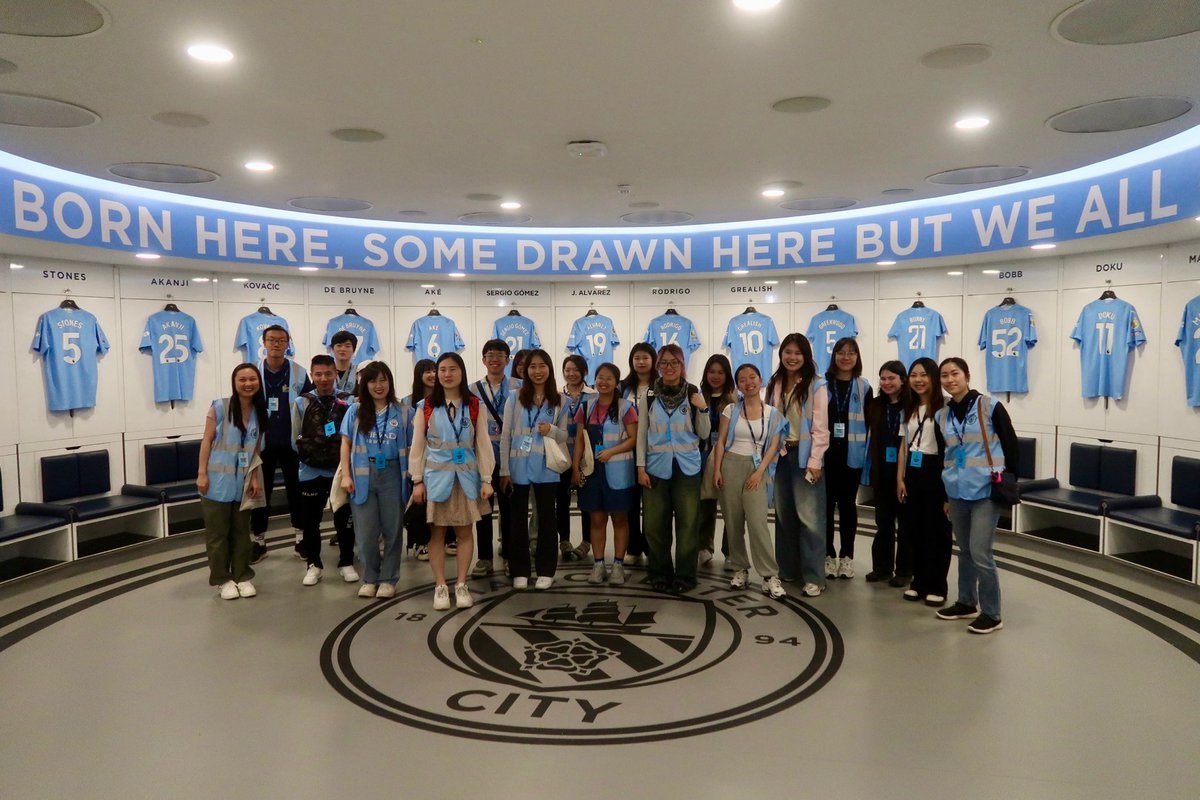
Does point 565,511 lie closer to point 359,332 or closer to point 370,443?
point 370,443

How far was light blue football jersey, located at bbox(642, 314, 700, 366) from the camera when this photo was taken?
9.60m

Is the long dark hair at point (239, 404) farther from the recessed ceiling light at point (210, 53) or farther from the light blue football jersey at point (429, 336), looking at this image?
the light blue football jersey at point (429, 336)

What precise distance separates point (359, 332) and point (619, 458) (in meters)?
5.08

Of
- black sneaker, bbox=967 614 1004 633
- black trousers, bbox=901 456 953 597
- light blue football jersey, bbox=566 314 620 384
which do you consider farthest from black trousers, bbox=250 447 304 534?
black sneaker, bbox=967 614 1004 633

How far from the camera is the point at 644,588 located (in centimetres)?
538

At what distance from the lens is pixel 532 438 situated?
5.12 meters

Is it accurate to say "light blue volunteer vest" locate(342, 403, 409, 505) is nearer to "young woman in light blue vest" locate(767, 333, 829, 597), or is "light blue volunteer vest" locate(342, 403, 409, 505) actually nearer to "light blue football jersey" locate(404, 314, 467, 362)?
"young woman in light blue vest" locate(767, 333, 829, 597)

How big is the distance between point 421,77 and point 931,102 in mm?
2802

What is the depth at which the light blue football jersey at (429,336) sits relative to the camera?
9422mm

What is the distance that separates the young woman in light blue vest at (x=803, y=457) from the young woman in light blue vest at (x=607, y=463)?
1.03 meters

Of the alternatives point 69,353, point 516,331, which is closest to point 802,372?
point 516,331

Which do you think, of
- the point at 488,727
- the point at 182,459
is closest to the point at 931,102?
the point at 488,727

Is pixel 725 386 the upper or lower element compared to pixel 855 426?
→ upper

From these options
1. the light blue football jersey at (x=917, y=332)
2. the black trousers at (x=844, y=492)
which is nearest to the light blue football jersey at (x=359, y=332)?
the black trousers at (x=844, y=492)
